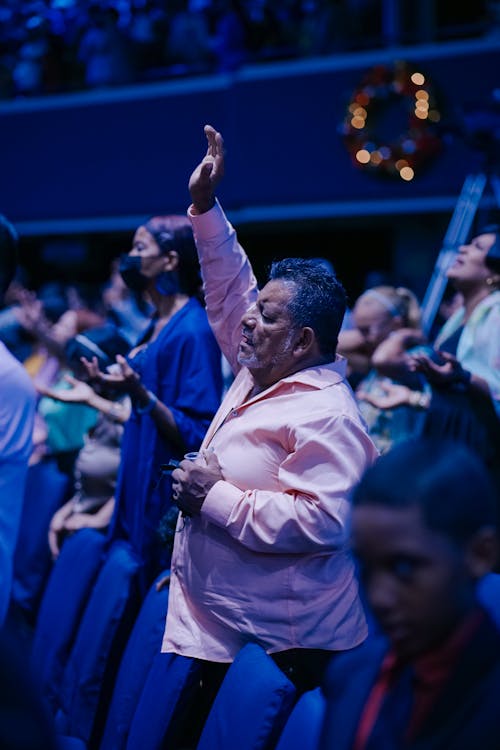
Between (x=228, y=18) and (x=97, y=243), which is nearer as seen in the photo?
(x=228, y=18)

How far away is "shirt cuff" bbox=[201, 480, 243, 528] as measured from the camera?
195cm

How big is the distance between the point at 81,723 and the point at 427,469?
1.66 metres

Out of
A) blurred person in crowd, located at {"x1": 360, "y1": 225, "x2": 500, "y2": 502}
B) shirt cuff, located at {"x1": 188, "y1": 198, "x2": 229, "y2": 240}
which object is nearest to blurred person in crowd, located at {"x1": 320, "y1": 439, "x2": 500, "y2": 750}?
shirt cuff, located at {"x1": 188, "y1": 198, "x2": 229, "y2": 240}

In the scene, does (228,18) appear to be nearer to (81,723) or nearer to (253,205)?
(253,205)

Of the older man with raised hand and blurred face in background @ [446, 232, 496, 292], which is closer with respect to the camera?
the older man with raised hand

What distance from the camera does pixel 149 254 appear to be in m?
3.00

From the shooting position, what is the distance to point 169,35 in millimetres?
8531

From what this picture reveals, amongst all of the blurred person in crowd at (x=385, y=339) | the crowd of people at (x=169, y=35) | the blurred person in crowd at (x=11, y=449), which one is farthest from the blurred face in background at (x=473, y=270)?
the crowd of people at (x=169, y=35)

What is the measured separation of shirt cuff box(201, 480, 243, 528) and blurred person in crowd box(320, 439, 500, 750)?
31.2 inches

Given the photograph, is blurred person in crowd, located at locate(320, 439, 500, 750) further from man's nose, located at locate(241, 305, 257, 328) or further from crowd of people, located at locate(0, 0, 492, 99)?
crowd of people, located at locate(0, 0, 492, 99)

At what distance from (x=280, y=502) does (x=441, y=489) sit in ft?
2.68

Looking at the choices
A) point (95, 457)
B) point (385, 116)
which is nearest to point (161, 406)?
point (95, 457)

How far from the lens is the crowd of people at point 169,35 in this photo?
784cm

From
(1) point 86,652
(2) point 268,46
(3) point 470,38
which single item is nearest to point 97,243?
(2) point 268,46
